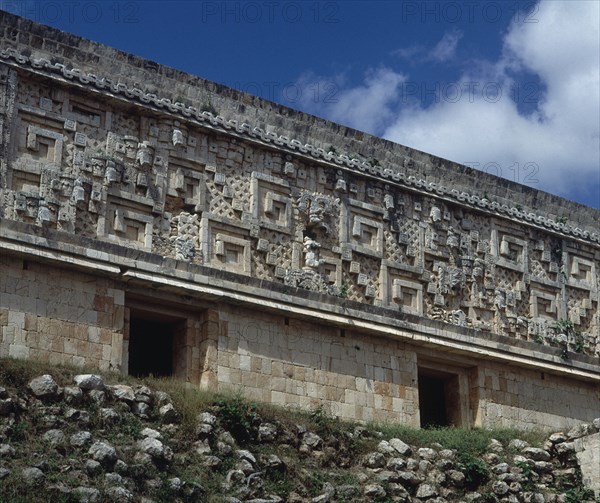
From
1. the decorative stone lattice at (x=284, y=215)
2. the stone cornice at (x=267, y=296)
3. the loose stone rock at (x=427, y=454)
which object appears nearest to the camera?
the stone cornice at (x=267, y=296)

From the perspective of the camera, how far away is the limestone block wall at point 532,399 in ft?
56.1

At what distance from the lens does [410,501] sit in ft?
43.2

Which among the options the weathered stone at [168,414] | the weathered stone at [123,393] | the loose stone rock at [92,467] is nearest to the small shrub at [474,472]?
the weathered stone at [168,414]

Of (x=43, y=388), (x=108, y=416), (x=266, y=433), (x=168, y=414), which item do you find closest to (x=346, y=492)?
(x=266, y=433)

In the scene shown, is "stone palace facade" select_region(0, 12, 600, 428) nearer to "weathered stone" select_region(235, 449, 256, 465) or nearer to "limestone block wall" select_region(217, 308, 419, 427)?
"limestone block wall" select_region(217, 308, 419, 427)

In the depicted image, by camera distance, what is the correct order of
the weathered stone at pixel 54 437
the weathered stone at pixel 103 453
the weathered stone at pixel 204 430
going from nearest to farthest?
the weathered stone at pixel 103 453 < the weathered stone at pixel 54 437 < the weathered stone at pixel 204 430

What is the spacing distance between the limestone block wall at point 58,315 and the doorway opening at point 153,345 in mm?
1047

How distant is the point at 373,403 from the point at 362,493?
10.2ft

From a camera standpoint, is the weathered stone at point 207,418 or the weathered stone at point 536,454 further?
the weathered stone at point 536,454

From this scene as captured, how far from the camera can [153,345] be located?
15.7m

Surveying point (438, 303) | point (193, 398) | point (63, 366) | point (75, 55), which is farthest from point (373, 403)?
point (75, 55)

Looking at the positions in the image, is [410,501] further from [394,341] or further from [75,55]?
[75,55]

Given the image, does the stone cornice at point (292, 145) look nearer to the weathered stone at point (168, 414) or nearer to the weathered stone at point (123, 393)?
the weathered stone at point (123, 393)

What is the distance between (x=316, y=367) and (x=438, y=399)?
293 centimetres
